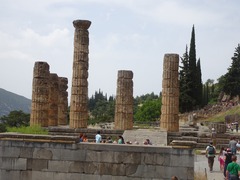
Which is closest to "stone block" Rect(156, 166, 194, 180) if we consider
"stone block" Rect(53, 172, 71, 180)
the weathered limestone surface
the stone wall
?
the stone wall

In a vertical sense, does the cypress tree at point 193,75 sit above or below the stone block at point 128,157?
above

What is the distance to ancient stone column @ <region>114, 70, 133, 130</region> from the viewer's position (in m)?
27.1

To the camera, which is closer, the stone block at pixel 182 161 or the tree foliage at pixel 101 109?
the stone block at pixel 182 161

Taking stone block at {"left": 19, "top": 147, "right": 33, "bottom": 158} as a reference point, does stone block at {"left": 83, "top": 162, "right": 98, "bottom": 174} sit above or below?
below

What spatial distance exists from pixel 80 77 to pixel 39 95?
3.37 m

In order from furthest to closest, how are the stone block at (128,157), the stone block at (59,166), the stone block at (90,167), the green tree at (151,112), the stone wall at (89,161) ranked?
the green tree at (151,112)
the stone block at (59,166)
the stone block at (90,167)
the stone block at (128,157)
the stone wall at (89,161)

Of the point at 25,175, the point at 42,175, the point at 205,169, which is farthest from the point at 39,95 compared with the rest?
the point at 205,169

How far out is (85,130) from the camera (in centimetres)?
2586

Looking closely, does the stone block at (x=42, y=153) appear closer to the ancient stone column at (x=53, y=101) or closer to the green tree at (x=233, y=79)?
the ancient stone column at (x=53, y=101)

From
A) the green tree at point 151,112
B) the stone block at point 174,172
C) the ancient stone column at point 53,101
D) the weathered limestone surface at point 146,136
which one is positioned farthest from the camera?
the green tree at point 151,112

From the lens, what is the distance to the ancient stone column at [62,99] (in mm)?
33125

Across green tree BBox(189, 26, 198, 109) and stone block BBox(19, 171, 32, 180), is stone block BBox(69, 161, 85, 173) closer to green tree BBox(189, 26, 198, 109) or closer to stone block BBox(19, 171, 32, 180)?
stone block BBox(19, 171, 32, 180)

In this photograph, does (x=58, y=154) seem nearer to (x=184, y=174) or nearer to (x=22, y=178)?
(x=22, y=178)

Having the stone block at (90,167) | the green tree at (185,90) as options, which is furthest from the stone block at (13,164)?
the green tree at (185,90)
